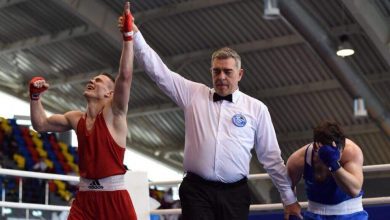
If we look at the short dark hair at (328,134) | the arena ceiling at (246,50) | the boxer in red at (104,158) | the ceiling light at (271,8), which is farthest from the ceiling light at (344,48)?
the boxer in red at (104,158)

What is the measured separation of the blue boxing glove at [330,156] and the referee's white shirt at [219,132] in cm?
39

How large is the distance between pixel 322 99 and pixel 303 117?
3.04 ft

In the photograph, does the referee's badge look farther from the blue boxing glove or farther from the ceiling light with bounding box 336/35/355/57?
the ceiling light with bounding box 336/35/355/57

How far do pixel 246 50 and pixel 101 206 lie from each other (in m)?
9.22

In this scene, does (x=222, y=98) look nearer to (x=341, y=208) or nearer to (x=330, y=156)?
(x=330, y=156)

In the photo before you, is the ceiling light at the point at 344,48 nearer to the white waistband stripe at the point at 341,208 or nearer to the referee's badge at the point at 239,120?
the white waistband stripe at the point at 341,208

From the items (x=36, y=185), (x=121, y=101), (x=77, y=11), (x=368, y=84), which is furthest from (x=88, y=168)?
(x=368, y=84)

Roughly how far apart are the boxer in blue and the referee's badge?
1.17 feet

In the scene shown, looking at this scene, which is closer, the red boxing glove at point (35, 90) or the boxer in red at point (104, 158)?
the boxer in red at point (104, 158)

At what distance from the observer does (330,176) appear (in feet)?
12.4

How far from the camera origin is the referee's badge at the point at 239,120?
366cm

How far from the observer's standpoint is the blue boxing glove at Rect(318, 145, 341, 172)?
3438mm

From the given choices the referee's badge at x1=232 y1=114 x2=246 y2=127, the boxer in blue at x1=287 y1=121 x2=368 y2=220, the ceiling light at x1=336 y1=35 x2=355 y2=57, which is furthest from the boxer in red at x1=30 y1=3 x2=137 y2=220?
the ceiling light at x1=336 y1=35 x2=355 y2=57

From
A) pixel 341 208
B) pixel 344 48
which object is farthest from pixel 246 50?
pixel 341 208
